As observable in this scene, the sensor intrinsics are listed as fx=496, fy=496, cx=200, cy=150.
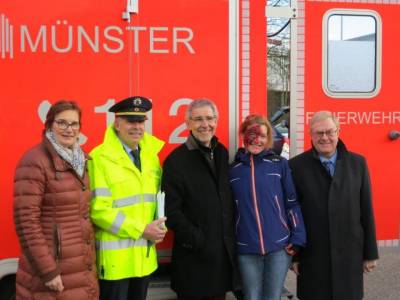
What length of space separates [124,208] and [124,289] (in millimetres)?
464

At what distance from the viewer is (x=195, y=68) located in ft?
10.9

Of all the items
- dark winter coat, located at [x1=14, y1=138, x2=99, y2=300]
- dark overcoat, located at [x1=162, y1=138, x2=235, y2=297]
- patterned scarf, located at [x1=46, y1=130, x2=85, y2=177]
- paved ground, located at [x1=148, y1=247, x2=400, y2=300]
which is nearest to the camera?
dark winter coat, located at [x1=14, y1=138, x2=99, y2=300]

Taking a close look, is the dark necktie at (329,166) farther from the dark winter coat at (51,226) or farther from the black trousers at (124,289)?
the dark winter coat at (51,226)

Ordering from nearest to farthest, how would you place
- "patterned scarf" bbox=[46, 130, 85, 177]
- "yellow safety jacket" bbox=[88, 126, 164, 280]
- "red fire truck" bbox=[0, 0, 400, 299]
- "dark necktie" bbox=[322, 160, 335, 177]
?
1. "patterned scarf" bbox=[46, 130, 85, 177]
2. "yellow safety jacket" bbox=[88, 126, 164, 280]
3. "dark necktie" bbox=[322, 160, 335, 177]
4. "red fire truck" bbox=[0, 0, 400, 299]

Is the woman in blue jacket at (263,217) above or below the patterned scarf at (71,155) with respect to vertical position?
below

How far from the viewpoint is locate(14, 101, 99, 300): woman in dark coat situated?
2352 mm

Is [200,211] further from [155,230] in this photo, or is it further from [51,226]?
[51,226]

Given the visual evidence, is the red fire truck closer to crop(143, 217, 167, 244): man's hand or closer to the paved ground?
crop(143, 217, 167, 244): man's hand

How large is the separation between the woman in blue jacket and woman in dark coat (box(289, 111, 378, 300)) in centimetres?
10

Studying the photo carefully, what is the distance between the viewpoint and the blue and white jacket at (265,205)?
9.56ft

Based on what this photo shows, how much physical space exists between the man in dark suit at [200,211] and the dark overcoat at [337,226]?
18.8 inches

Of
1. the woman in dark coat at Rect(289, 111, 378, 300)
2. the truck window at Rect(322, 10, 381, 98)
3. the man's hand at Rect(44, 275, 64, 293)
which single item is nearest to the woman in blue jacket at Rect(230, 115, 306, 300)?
the woman in dark coat at Rect(289, 111, 378, 300)

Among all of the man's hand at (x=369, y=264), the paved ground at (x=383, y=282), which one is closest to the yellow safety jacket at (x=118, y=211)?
the man's hand at (x=369, y=264)

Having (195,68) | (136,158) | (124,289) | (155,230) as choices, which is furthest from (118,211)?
(195,68)
